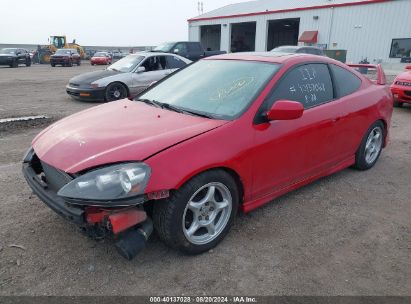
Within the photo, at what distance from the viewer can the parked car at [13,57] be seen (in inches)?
1035

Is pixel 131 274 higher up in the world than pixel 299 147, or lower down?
lower down

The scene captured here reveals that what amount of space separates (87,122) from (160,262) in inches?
55.9

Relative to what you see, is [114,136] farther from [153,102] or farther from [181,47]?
[181,47]

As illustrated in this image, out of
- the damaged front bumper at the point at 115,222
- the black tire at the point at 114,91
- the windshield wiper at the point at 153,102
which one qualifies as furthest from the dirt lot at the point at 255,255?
the black tire at the point at 114,91

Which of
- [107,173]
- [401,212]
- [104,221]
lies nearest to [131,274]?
[104,221]

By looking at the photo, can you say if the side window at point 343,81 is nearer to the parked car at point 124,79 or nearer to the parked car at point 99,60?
the parked car at point 124,79

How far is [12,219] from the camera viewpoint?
329 centimetres

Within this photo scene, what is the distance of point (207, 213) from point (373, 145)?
3.04 m

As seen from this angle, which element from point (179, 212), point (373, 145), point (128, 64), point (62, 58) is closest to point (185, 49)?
point (128, 64)

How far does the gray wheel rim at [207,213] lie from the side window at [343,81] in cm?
196

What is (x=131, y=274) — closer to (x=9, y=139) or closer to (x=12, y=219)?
(x=12, y=219)

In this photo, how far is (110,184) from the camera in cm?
231

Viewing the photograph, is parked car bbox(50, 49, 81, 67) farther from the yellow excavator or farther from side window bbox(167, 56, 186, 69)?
side window bbox(167, 56, 186, 69)

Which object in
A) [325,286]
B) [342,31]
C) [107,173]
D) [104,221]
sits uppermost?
[342,31]
